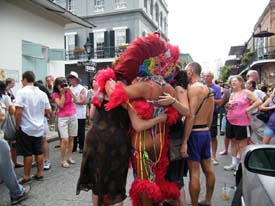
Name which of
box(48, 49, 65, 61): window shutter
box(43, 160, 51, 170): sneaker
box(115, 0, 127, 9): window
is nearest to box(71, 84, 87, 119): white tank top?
box(43, 160, 51, 170): sneaker

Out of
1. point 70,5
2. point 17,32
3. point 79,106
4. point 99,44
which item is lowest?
point 79,106

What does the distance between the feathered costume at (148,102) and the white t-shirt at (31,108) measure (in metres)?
2.45

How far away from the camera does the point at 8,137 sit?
5441 mm

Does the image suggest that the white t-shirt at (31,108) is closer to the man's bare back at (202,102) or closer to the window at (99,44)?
the man's bare back at (202,102)

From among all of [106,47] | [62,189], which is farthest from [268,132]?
[106,47]

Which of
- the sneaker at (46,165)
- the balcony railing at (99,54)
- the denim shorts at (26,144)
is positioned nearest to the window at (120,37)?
the balcony railing at (99,54)

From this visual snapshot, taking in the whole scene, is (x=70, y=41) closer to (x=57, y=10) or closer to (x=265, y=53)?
(x=265, y=53)

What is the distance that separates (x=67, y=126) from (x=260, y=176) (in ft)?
15.3

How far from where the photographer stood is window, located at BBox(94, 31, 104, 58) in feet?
105

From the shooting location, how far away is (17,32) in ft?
33.8

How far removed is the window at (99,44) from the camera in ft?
105

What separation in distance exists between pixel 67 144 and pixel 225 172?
122 inches

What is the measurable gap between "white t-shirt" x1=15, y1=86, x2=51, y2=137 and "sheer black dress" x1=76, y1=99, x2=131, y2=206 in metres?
2.38

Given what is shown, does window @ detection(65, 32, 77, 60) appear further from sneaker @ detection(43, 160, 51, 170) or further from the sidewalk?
sneaker @ detection(43, 160, 51, 170)
